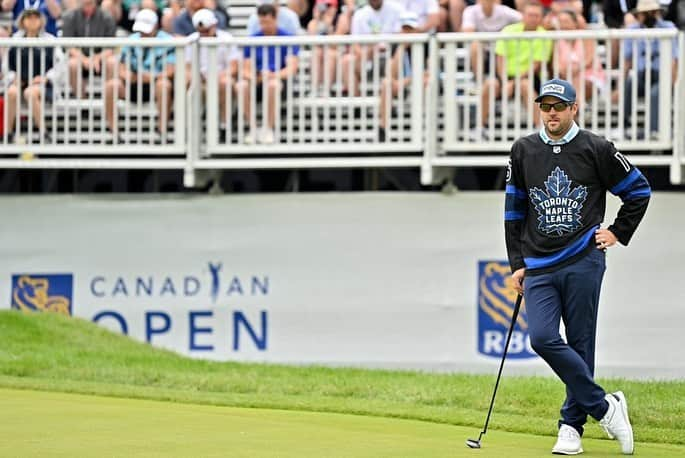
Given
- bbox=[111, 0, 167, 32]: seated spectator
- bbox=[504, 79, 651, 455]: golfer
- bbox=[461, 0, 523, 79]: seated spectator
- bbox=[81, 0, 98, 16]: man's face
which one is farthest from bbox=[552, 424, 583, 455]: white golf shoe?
bbox=[111, 0, 167, 32]: seated spectator

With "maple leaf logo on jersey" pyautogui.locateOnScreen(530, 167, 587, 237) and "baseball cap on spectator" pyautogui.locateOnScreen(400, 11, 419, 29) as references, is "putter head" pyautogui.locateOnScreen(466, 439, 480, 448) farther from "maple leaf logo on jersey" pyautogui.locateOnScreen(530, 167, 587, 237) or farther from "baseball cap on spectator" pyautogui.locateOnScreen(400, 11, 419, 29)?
"baseball cap on spectator" pyautogui.locateOnScreen(400, 11, 419, 29)

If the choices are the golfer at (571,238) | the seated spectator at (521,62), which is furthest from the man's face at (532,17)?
the golfer at (571,238)

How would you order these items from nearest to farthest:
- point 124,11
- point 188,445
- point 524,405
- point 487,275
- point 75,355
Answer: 1. point 188,445
2. point 524,405
3. point 75,355
4. point 487,275
5. point 124,11

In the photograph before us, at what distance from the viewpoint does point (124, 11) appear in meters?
18.3

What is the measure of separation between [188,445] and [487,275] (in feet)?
26.5

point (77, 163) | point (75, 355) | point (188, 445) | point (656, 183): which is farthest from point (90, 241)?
point (188, 445)

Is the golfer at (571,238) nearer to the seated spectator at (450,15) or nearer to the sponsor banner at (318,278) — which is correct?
the sponsor banner at (318,278)

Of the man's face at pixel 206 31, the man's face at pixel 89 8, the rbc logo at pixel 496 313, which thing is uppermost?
the man's face at pixel 89 8

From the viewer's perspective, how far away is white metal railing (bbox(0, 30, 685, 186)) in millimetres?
15086

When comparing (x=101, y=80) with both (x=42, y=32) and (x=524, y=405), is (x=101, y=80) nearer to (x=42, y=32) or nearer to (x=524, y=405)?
(x=42, y=32)

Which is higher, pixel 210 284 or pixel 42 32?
pixel 42 32

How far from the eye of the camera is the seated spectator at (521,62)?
49.8 feet

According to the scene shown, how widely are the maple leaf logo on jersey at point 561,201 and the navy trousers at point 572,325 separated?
0.66 feet

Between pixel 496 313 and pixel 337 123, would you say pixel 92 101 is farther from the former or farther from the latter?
pixel 496 313
